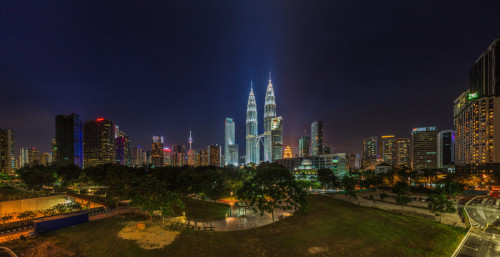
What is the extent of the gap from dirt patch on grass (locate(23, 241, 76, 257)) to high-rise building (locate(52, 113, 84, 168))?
620 ft

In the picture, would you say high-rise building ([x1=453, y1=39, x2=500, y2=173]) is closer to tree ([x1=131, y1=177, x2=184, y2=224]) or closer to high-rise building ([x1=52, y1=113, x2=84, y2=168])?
tree ([x1=131, y1=177, x2=184, y2=224])

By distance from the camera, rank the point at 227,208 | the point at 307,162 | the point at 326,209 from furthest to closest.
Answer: the point at 307,162 → the point at 227,208 → the point at 326,209

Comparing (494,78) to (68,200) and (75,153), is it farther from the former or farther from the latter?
(75,153)

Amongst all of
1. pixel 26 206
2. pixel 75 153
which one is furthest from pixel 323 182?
pixel 75 153

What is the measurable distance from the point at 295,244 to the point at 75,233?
26.1 m

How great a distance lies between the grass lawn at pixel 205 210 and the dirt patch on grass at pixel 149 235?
349 inches

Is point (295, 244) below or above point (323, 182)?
above

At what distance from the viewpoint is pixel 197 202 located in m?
47.4

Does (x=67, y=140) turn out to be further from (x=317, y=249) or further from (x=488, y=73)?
(x=488, y=73)

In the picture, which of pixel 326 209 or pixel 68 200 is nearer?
pixel 326 209

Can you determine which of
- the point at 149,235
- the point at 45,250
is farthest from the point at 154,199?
the point at 45,250

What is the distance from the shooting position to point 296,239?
1073 inches

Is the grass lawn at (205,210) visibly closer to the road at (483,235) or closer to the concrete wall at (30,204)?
the concrete wall at (30,204)

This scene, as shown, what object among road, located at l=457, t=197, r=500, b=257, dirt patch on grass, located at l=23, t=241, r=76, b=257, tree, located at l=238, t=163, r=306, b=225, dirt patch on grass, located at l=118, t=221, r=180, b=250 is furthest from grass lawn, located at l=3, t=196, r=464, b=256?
tree, located at l=238, t=163, r=306, b=225
